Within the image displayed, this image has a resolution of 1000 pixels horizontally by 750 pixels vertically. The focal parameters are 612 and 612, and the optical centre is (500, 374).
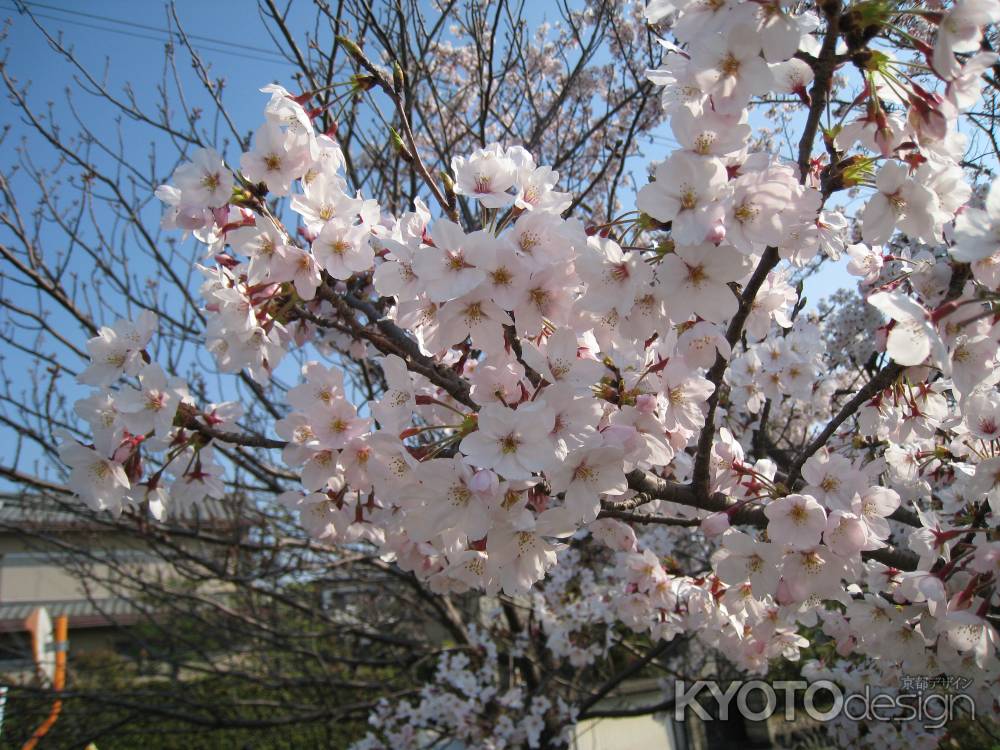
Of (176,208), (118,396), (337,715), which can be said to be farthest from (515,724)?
(176,208)

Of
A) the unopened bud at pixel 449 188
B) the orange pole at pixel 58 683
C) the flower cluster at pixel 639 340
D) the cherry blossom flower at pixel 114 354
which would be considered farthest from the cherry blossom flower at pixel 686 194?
the orange pole at pixel 58 683

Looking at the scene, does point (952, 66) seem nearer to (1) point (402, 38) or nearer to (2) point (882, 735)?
(1) point (402, 38)

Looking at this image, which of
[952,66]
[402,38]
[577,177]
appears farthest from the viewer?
[577,177]

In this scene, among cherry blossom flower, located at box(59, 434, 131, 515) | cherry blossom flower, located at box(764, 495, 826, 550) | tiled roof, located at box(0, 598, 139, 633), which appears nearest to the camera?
cherry blossom flower, located at box(764, 495, 826, 550)

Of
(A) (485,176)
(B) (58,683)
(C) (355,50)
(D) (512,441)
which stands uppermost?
(C) (355,50)

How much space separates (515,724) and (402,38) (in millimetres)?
4650

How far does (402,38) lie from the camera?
11.4ft

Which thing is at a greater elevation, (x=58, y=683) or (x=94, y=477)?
(x=94, y=477)

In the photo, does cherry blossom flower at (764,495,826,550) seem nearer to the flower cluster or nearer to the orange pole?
the flower cluster

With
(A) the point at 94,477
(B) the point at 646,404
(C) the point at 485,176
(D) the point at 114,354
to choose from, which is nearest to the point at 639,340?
(B) the point at 646,404

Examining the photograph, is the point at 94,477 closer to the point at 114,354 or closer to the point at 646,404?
the point at 114,354

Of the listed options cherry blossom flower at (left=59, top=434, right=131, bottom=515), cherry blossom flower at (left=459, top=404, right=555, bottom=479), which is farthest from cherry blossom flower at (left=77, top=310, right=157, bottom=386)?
cherry blossom flower at (left=459, top=404, right=555, bottom=479)

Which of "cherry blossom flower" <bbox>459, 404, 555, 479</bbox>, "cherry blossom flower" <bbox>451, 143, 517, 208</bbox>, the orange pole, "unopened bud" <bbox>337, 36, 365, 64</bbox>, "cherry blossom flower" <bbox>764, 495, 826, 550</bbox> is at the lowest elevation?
the orange pole

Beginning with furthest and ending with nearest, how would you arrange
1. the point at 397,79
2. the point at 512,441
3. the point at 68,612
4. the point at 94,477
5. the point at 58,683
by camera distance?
the point at 68,612 < the point at 58,683 < the point at 94,477 < the point at 397,79 < the point at 512,441
